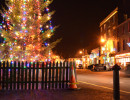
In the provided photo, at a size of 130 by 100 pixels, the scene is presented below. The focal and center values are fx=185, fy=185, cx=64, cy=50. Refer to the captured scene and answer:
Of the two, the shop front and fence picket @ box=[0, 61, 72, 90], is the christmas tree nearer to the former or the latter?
fence picket @ box=[0, 61, 72, 90]

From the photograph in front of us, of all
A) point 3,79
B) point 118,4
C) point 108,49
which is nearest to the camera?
point 3,79

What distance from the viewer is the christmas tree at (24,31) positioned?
42.9 feet

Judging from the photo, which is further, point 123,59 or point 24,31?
point 123,59

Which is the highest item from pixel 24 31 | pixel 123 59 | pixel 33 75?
pixel 24 31

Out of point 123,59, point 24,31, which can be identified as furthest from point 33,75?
point 123,59

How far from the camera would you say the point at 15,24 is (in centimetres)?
1314

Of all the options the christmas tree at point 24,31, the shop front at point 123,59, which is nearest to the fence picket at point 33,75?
the christmas tree at point 24,31

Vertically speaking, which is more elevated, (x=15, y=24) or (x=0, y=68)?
(x=15, y=24)

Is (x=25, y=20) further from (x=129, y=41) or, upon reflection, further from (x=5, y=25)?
(x=129, y=41)

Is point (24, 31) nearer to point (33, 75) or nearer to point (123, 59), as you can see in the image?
point (33, 75)

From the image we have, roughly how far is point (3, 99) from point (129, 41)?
31029 millimetres

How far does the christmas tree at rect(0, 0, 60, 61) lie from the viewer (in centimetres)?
1306

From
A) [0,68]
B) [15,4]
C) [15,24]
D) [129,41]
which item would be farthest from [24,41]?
[129,41]

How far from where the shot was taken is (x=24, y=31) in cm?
1312
